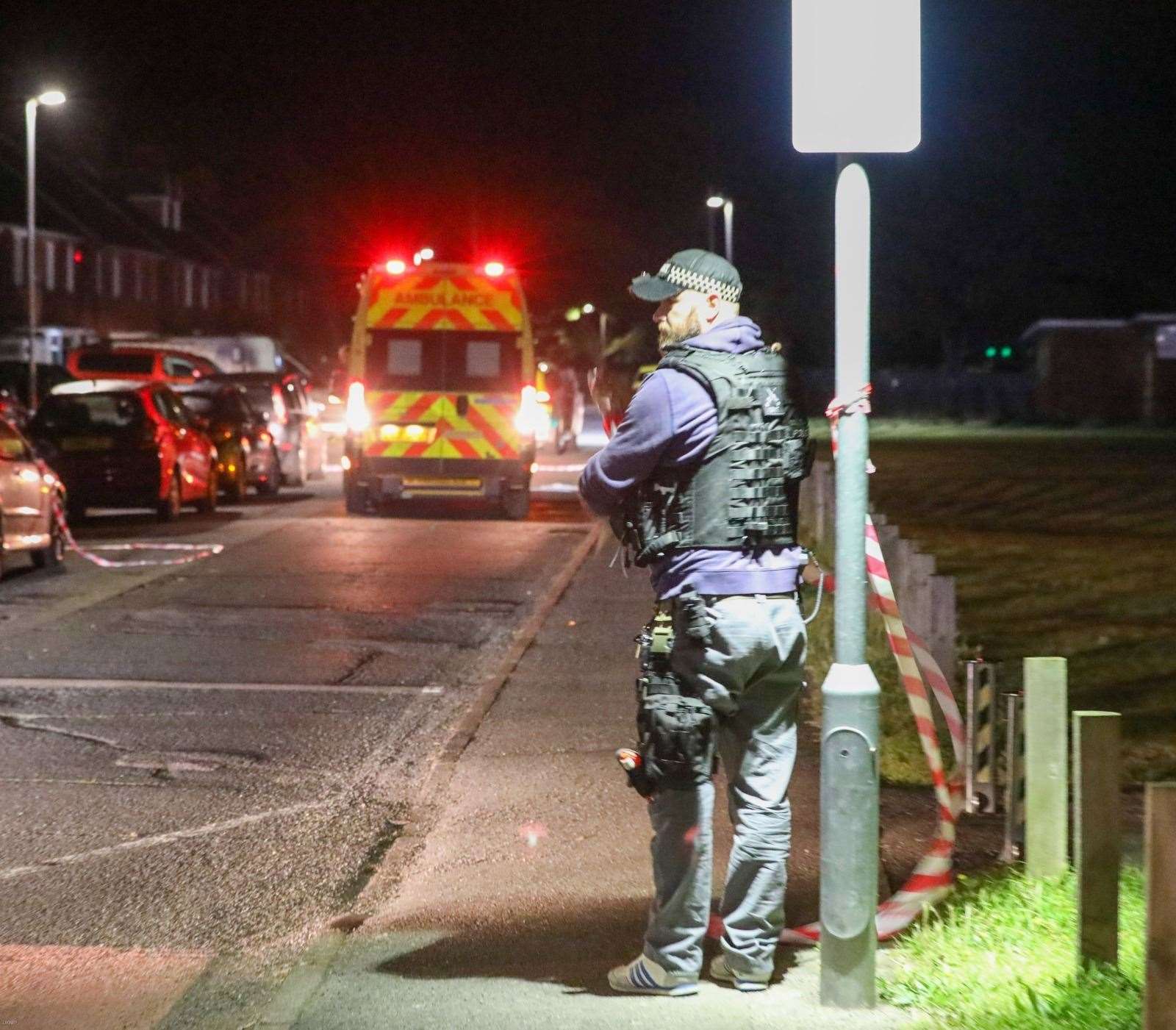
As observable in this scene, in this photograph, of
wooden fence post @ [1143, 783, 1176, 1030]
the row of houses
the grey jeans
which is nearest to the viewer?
wooden fence post @ [1143, 783, 1176, 1030]

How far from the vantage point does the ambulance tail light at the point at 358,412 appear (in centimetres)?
2211

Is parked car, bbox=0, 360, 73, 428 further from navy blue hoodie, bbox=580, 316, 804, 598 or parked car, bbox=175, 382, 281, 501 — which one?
navy blue hoodie, bbox=580, 316, 804, 598

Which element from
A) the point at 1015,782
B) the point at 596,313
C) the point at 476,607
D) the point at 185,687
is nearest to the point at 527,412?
the point at 476,607

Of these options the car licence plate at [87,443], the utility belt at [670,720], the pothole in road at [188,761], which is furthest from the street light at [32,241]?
the utility belt at [670,720]

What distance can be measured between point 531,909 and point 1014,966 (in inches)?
62.7

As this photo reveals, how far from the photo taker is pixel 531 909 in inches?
237

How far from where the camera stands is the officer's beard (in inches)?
202

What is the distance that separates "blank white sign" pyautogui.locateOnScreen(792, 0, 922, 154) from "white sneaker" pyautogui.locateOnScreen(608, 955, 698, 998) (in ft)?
6.91

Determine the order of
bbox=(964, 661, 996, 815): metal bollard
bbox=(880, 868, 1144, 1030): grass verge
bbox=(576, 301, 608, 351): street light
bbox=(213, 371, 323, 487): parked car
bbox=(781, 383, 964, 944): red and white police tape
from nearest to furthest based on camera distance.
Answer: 1. bbox=(880, 868, 1144, 1030): grass verge
2. bbox=(781, 383, 964, 944): red and white police tape
3. bbox=(964, 661, 996, 815): metal bollard
4. bbox=(213, 371, 323, 487): parked car
5. bbox=(576, 301, 608, 351): street light

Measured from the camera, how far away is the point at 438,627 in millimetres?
13141

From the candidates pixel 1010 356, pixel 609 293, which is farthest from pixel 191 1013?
pixel 1010 356

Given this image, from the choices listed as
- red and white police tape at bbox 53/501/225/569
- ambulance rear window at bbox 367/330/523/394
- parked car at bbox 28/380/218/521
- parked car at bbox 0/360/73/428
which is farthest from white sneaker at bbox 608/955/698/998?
parked car at bbox 0/360/73/428

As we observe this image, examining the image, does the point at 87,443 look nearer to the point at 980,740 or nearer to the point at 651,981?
the point at 980,740

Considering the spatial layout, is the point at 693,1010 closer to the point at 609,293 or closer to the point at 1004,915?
the point at 1004,915
